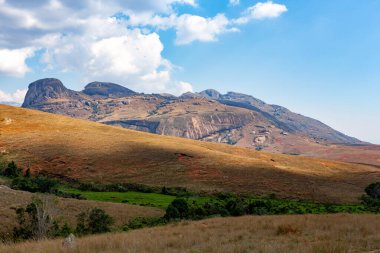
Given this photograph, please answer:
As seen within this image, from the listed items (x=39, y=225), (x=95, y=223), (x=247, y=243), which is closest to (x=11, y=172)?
(x=95, y=223)

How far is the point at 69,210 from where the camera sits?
41812 mm

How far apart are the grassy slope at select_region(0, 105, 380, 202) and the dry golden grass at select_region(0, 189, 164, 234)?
28.9 meters

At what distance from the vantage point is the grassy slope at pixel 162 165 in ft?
258

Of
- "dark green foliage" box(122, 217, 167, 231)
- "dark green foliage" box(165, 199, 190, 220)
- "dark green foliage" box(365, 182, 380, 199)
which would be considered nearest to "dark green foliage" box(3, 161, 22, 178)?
"dark green foliage" box(122, 217, 167, 231)

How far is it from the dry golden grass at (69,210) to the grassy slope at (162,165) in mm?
28897

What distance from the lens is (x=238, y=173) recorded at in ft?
288

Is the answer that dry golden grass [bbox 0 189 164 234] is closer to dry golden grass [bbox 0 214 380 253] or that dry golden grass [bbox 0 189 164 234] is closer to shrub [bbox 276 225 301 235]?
dry golden grass [bbox 0 214 380 253]

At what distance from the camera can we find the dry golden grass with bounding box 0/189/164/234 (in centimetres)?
3423

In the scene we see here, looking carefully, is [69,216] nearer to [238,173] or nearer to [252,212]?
[252,212]

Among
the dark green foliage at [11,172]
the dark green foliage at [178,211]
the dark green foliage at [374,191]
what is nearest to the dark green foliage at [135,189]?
the dark green foliage at [11,172]

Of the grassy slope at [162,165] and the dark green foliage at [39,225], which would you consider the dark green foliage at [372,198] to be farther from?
the dark green foliage at [39,225]

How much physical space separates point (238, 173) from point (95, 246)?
2945 inches

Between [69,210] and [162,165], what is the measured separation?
1984 inches

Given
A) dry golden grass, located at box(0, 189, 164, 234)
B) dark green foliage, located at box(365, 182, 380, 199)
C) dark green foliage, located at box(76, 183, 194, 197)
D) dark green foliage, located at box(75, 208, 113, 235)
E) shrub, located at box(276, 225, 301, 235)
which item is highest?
shrub, located at box(276, 225, 301, 235)
